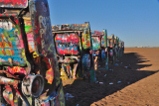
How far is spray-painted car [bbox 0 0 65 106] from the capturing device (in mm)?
3751

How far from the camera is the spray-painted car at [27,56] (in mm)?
3751

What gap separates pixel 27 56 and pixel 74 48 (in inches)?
164

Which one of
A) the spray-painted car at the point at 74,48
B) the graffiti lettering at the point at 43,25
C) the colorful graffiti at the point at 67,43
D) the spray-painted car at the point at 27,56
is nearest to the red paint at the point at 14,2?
the spray-painted car at the point at 27,56

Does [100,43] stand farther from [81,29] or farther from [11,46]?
[11,46]

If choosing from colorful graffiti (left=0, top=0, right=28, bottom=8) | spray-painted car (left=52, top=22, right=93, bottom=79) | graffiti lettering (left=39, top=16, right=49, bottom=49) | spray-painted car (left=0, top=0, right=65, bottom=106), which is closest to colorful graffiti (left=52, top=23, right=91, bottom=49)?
spray-painted car (left=52, top=22, right=93, bottom=79)

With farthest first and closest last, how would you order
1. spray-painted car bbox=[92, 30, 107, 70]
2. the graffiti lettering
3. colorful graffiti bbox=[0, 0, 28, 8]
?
spray-painted car bbox=[92, 30, 107, 70] → the graffiti lettering → colorful graffiti bbox=[0, 0, 28, 8]

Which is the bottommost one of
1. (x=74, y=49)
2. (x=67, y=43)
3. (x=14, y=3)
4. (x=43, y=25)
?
(x=74, y=49)

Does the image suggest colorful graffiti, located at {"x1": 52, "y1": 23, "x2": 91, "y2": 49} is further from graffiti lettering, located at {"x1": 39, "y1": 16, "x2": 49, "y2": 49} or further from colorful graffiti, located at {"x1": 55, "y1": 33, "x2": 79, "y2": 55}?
graffiti lettering, located at {"x1": 39, "y1": 16, "x2": 49, "y2": 49}

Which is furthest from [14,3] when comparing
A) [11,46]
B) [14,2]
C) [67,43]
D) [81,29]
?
[67,43]

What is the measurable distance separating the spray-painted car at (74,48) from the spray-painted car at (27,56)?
12.0 feet

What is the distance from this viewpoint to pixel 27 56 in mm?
3930

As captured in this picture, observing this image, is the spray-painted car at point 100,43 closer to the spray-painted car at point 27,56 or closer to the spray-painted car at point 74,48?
the spray-painted car at point 74,48

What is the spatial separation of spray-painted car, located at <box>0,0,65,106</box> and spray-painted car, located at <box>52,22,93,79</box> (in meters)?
3.66

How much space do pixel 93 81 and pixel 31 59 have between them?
482cm
